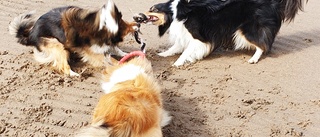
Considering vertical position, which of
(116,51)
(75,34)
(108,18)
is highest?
(108,18)

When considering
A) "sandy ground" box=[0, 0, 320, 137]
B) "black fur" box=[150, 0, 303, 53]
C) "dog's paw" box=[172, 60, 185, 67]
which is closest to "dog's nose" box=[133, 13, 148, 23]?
"black fur" box=[150, 0, 303, 53]

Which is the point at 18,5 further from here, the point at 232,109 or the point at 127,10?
the point at 232,109

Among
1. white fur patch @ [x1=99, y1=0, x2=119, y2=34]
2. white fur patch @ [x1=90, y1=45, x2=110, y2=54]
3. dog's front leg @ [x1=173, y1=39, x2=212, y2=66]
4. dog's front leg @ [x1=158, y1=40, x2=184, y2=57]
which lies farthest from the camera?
dog's front leg @ [x1=158, y1=40, x2=184, y2=57]

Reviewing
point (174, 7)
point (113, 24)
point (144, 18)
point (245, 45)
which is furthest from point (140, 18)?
point (245, 45)

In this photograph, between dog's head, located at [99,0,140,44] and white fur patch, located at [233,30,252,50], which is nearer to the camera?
dog's head, located at [99,0,140,44]

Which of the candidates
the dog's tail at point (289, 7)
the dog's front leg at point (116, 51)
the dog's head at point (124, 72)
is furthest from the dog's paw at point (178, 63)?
the dog's tail at point (289, 7)

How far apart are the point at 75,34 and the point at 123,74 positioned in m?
1.11

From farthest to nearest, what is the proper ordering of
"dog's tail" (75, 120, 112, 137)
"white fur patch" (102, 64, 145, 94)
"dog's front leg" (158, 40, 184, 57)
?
"dog's front leg" (158, 40, 184, 57) → "white fur patch" (102, 64, 145, 94) → "dog's tail" (75, 120, 112, 137)

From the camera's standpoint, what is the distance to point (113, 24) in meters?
4.08

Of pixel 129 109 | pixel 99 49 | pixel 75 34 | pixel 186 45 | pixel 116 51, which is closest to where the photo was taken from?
pixel 129 109

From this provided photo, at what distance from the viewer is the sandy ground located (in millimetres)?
3466

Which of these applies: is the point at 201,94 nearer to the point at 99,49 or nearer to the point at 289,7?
the point at 99,49

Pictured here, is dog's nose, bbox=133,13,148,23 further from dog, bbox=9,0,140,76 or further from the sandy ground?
the sandy ground

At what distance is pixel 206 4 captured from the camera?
15.3ft
